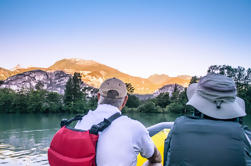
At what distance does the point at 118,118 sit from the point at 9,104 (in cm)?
5082

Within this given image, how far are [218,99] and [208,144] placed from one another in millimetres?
309

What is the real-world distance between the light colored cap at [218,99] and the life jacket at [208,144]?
0.23 ft

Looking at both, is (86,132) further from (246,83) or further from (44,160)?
(246,83)

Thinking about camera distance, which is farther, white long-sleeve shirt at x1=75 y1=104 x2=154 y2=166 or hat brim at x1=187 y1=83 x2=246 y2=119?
white long-sleeve shirt at x1=75 y1=104 x2=154 y2=166

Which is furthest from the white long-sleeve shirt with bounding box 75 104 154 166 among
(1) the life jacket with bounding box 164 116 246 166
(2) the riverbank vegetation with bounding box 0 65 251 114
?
(2) the riverbank vegetation with bounding box 0 65 251 114

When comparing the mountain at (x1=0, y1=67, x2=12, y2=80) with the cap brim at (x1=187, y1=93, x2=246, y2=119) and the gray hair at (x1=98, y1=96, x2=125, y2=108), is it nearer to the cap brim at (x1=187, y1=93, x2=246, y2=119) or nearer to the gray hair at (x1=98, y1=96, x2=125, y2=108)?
the gray hair at (x1=98, y1=96, x2=125, y2=108)

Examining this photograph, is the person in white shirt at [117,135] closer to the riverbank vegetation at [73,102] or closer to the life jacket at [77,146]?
the life jacket at [77,146]

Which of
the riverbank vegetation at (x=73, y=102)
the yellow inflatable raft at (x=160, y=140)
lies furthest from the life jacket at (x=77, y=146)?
the riverbank vegetation at (x=73, y=102)

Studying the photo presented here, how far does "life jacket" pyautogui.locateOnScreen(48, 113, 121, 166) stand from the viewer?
157 centimetres

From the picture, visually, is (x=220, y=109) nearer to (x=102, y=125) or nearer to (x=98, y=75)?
(x=102, y=125)

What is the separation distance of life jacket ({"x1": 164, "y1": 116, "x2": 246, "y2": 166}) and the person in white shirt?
336 millimetres

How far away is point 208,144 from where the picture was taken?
1.34 metres

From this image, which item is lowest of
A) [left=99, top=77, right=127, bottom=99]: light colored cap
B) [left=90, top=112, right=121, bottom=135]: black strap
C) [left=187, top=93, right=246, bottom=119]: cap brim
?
[left=90, top=112, right=121, bottom=135]: black strap

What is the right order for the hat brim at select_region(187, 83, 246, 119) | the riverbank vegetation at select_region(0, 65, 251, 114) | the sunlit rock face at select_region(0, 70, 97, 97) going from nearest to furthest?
1. the hat brim at select_region(187, 83, 246, 119)
2. the riverbank vegetation at select_region(0, 65, 251, 114)
3. the sunlit rock face at select_region(0, 70, 97, 97)
